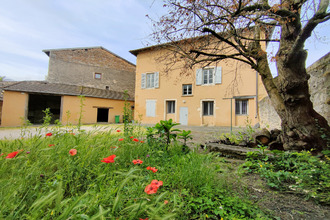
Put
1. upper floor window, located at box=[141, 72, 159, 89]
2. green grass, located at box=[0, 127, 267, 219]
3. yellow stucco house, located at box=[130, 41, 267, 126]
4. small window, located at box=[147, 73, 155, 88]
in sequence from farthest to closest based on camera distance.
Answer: small window, located at box=[147, 73, 155, 88] < upper floor window, located at box=[141, 72, 159, 89] < yellow stucco house, located at box=[130, 41, 267, 126] < green grass, located at box=[0, 127, 267, 219]

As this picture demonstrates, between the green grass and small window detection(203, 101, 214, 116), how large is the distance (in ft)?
37.5

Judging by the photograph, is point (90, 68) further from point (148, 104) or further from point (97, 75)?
point (148, 104)

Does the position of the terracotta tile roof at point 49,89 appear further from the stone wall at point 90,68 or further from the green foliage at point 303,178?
the green foliage at point 303,178

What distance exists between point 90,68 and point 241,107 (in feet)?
55.9

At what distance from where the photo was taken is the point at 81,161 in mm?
1362

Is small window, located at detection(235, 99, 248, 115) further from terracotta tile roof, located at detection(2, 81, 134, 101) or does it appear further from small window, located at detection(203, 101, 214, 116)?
terracotta tile roof, located at detection(2, 81, 134, 101)

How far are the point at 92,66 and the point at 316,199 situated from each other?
20720 mm

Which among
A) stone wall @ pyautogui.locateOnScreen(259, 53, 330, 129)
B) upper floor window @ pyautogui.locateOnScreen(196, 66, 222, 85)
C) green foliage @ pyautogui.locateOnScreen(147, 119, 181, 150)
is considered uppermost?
upper floor window @ pyautogui.locateOnScreen(196, 66, 222, 85)

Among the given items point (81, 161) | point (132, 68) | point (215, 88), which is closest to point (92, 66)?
point (132, 68)

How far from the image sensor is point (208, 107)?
41.9 feet

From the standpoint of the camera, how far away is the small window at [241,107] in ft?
37.0

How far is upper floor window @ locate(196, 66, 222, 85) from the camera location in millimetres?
12123

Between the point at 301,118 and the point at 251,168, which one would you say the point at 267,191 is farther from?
the point at 301,118

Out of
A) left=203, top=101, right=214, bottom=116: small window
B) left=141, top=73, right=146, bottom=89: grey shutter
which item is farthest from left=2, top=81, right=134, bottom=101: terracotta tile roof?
left=203, top=101, right=214, bottom=116: small window
